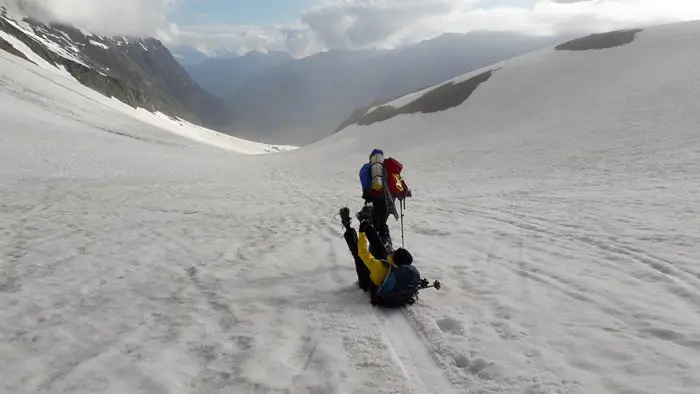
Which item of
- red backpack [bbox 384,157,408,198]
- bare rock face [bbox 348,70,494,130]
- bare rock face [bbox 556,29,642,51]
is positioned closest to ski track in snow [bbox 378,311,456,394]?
red backpack [bbox 384,157,408,198]

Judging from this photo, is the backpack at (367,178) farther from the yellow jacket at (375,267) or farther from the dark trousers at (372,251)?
the yellow jacket at (375,267)

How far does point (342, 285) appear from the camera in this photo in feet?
28.3

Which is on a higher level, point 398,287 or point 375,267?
point 375,267

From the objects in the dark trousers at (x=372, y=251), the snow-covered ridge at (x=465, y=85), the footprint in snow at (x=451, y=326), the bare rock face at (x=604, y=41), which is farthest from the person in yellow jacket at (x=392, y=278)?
the bare rock face at (x=604, y=41)

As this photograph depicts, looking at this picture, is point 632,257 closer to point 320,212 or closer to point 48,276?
point 320,212

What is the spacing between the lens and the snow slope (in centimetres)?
544

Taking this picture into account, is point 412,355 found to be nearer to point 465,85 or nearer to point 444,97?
point 444,97

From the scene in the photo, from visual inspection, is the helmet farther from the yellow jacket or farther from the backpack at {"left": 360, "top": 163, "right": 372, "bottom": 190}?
the backpack at {"left": 360, "top": 163, "right": 372, "bottom": 190}

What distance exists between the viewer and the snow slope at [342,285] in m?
5.44

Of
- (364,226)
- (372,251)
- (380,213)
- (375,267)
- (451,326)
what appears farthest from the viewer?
(380,213)

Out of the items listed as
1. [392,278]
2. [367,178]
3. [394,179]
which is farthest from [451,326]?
[367,178]

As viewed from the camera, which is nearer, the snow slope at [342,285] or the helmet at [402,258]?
the snow slope at [342,285]

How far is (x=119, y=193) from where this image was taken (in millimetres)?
19688

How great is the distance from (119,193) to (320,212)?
359 inches
